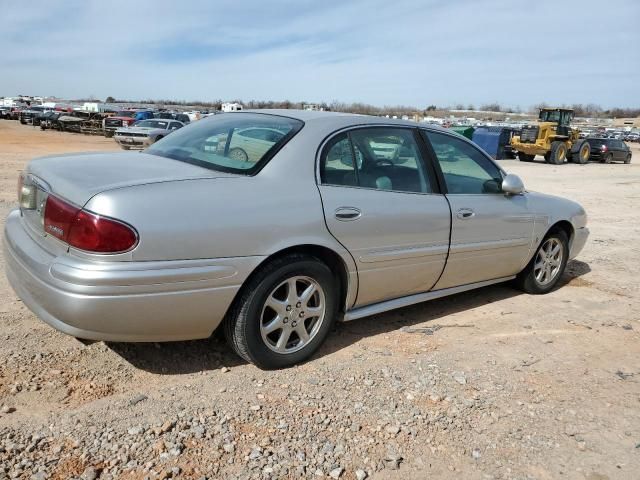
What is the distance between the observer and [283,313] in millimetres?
3279

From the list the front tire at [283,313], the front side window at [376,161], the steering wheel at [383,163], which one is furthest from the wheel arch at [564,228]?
the front tire at [283,313]

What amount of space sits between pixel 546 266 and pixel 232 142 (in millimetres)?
3236

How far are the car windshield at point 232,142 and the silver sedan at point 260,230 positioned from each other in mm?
15

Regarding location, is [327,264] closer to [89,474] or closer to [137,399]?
[137,399]

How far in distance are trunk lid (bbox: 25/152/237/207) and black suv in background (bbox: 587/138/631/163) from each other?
32.3 m

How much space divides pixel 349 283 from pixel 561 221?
8.70ft

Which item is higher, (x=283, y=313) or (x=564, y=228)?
(x=564, y=228)

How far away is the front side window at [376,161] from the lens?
3.48m

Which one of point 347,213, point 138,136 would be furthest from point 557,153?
point 347,213

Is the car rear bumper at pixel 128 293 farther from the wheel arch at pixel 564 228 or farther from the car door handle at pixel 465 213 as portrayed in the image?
the wheel arch at pixel 564 228

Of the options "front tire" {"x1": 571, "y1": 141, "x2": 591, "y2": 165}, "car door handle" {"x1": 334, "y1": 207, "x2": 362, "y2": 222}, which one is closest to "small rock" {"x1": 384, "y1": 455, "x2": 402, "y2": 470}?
"car door handle" {"x1": 334, "y1": 207, "x2": 362, "y2": 222}

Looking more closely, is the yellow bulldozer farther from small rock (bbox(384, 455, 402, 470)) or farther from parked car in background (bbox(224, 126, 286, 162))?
small rock (bbox(384, 455, 402, 470))

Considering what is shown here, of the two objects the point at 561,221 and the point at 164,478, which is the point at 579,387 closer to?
the point at 561,221

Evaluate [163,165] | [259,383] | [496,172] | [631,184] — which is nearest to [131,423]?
[259,383]
